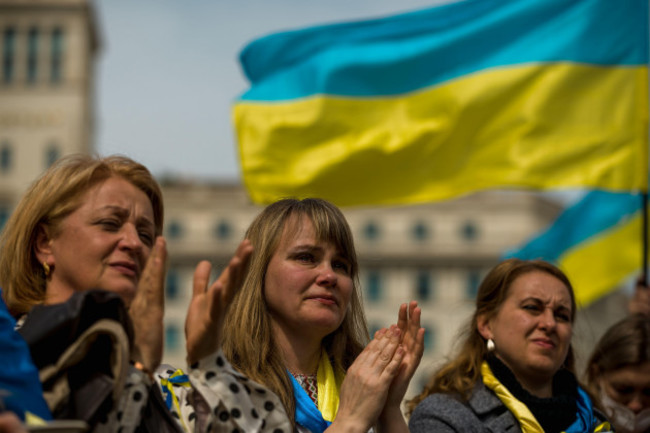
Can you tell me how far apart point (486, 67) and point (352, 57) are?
1.00 meters

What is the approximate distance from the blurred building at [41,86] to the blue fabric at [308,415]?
58690 mm

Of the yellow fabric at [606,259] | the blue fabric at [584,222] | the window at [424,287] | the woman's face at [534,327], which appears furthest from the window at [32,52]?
the woman's face at [534,327]

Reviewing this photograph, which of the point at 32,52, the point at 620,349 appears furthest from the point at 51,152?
the point at 620,349

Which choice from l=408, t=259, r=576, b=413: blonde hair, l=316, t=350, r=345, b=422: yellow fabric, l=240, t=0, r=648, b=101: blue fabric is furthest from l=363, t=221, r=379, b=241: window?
l=316, t=350, r=345, b=422: yellow fabric

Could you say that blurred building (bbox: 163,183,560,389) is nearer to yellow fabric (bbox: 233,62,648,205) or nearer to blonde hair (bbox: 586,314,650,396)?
yellow fabric (bbox: 233,62,648,205)

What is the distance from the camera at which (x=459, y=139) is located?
800 centimetres

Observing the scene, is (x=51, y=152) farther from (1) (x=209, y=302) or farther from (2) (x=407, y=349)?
(1) (x=209, y=302)

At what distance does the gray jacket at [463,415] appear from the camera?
4.62 m

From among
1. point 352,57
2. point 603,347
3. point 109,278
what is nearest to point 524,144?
point 352,57

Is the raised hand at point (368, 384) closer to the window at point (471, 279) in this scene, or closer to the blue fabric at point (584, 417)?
the blue fabric at point (584, 417)

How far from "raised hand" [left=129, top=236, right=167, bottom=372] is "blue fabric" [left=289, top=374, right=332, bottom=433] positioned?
0.89 m

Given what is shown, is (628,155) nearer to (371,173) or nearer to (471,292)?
(371,173)

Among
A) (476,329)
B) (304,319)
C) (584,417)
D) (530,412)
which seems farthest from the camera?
(476,329)

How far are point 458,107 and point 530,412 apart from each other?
12.4 ft
